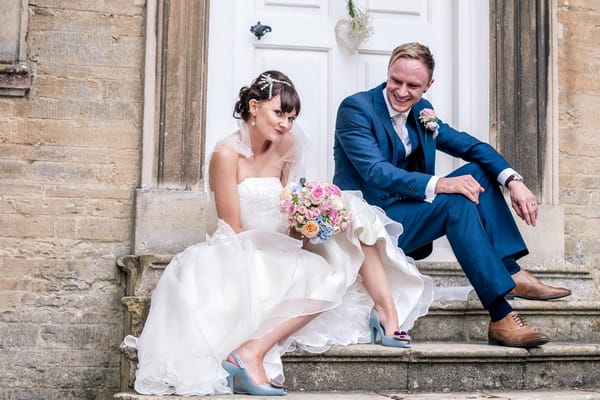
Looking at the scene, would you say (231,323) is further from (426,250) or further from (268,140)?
(426,250)

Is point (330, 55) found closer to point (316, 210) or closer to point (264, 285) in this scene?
point (316, 210)

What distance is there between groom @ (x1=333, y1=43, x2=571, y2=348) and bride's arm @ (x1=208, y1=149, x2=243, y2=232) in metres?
0.62

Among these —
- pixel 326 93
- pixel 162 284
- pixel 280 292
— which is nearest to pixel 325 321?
pixel 280 292

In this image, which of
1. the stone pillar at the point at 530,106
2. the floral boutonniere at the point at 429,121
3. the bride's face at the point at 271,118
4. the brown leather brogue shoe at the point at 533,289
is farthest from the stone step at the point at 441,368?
the stone pillar at the point at 530,106

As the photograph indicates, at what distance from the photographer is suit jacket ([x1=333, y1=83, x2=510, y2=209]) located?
402cm

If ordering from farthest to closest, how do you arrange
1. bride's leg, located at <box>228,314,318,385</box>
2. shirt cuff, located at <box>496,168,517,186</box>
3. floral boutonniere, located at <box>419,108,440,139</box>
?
floral boutonniere, located at <box>419,108,440,139</box> → shirt cuff, located at <box>496,168,517,186</box> → bride's leg, located at <box>228,314,318,385</box>

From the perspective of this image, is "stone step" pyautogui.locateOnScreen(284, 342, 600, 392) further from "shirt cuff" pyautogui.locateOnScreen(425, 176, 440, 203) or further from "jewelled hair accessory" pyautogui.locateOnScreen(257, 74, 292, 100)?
"jewelled hair accessory" pyautogui.locateOnScreen(257, 74, 292, 100)

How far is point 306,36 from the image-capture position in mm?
5230

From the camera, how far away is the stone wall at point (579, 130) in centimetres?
530

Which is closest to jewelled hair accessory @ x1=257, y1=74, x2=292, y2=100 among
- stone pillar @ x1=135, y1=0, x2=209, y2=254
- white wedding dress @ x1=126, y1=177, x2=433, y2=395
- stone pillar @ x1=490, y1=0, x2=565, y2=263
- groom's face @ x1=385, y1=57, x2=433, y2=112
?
white wedding dress @ x1=126, y1=177, x2=433, y2=395

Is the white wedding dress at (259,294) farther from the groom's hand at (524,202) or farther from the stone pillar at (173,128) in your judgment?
the stone pillar at (173,128)

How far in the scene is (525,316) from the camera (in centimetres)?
419

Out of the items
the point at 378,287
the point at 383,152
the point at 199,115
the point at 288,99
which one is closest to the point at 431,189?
the point at 383,152

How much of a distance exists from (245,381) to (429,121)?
1757 millimetres
